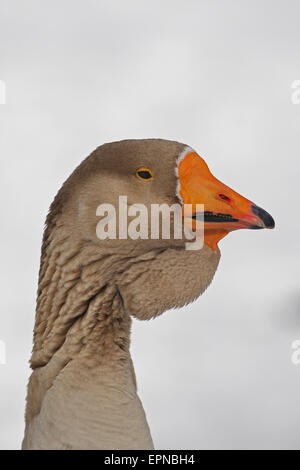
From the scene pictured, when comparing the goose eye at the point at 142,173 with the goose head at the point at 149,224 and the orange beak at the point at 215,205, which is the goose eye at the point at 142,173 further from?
the orange beak at the point at 215,205

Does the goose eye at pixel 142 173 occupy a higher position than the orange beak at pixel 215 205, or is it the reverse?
the goose eye at pixel 142 173

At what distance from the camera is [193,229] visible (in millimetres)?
4844

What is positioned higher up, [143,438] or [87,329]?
[87,329]

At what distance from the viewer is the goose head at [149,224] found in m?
4.82

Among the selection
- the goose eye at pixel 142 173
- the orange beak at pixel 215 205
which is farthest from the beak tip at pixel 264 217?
the goose eye at pixel 142 173

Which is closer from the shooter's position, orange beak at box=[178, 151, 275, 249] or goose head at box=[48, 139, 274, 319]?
orange beak at box=[178, 151, 275, 249]

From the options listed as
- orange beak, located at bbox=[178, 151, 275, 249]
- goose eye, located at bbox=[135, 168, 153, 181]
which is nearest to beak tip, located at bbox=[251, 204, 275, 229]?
orange beak, located at bbox=[178, 151, 275, 249]

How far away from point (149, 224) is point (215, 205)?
0.56 m

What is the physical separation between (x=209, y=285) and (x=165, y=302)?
41 cm

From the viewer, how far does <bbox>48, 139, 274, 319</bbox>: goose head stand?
15.8ft

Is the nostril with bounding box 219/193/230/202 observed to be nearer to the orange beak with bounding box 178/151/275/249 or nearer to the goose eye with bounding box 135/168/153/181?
the orange beak with bounding box 178/151/275/249

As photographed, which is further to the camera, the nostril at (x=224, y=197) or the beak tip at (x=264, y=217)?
the nostril at (x=224, y=197)
